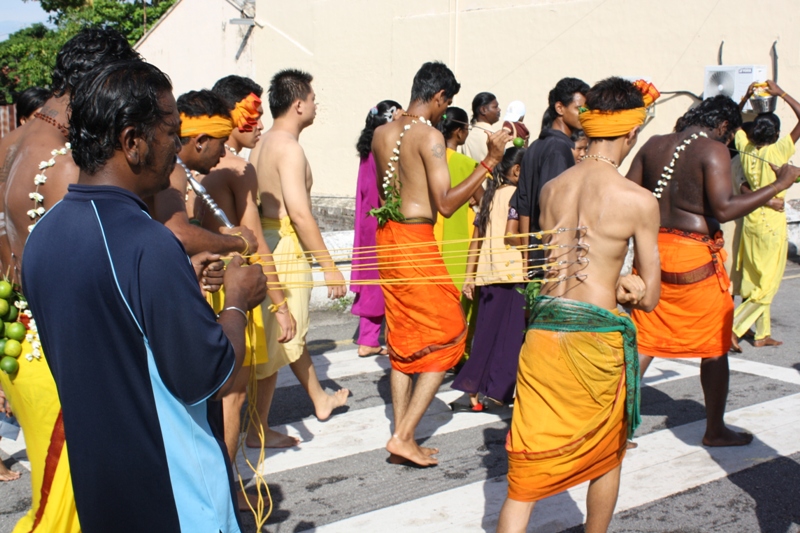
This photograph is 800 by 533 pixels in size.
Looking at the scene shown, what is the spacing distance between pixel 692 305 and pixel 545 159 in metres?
1.28

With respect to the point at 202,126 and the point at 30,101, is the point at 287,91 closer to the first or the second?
the point at 202,126

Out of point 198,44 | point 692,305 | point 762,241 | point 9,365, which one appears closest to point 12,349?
point 9,365

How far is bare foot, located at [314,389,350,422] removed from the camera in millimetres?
5309

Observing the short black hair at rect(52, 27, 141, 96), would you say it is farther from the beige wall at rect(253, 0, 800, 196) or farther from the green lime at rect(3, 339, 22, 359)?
the beige wall at rect(253, 0, 800, 196)

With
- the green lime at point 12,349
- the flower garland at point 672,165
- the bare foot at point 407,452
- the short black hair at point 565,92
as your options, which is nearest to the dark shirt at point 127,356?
the green lime at point 12,349

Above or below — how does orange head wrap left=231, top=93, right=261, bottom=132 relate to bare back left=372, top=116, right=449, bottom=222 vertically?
above

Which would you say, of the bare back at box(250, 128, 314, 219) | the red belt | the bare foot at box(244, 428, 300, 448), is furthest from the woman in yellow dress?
the bare back at box(250, 128, 314, 219)

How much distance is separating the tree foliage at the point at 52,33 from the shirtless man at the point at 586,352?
19.9m

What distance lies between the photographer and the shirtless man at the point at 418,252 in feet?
14.9

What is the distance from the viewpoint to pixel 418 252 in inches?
183

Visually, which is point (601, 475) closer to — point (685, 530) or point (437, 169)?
point (685, 530)

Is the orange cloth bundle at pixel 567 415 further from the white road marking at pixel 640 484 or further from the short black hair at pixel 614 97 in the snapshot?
the short black hair at pixel 614 97

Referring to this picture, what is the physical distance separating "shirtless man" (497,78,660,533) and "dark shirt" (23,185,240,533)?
1528 millimetres

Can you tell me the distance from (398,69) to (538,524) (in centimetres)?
1207
